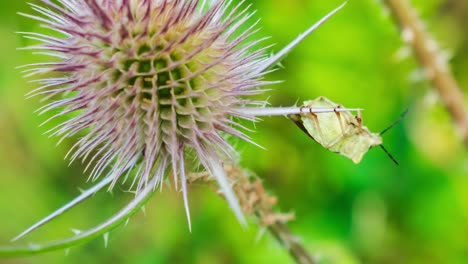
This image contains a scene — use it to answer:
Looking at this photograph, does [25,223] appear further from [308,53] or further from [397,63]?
[397,63]

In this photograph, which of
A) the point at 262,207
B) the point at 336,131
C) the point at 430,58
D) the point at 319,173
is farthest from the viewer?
the point at 319,173

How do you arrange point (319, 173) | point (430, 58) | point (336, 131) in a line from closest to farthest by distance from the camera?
point (336, 131) → point (430, 58) → point (319, 173)

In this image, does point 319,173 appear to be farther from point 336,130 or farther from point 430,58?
point 336,130

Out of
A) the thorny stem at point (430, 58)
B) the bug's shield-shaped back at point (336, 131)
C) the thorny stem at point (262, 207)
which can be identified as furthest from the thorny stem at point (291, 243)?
the thorny stem at point (430, 58)

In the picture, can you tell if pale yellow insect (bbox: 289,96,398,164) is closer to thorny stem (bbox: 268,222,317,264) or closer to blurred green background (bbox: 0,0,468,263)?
thorny stem (bbox: 268,222,317,264)

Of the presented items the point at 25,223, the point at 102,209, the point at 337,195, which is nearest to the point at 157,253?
the point at 102,209

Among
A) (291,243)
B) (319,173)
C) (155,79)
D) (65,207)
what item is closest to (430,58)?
(319,173)

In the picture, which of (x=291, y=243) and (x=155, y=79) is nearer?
(x=155, y=79)
